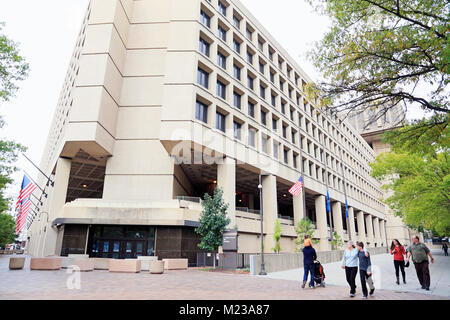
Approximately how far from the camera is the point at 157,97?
90.8 ft

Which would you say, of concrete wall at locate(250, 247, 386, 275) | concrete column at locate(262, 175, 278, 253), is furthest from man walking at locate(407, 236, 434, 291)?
concrete column at locate(262, 175, 278, 253)

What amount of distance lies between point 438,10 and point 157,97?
22874 millimetres

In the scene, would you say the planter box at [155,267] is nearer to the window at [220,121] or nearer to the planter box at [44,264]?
the planter box at [44,264]

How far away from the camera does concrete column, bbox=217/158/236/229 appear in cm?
2545

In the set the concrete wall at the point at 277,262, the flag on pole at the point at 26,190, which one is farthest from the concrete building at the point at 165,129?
the concrete wall at the point at 277,262

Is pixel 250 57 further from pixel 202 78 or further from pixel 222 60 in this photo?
pixel 202 78

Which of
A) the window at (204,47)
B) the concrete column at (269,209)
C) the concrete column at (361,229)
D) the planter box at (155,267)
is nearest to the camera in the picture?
the planter box at (155,267)

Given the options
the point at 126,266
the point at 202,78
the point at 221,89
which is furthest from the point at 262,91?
A: the point at 126,266

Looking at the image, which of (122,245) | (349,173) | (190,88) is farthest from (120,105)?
(349,173)

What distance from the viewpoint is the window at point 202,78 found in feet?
86.9

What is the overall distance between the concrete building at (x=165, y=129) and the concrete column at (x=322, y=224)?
7.35 m

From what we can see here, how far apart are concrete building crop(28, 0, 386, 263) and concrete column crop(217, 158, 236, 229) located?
4.3 inches

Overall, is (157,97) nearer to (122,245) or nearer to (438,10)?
(122,245)

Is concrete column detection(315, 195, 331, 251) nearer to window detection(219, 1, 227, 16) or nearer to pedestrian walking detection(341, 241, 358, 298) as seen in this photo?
window detection(219, 1, 227, 16)
